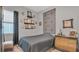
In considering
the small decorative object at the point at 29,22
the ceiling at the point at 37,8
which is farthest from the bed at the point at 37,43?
the ceiling at the point at 37,8

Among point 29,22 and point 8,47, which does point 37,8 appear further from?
point 8,47

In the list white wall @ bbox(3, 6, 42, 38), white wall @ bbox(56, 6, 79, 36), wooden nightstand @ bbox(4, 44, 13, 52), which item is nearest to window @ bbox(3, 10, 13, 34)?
white wall @ bbox(3, 6, 42, 38)

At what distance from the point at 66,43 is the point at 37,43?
17.9 inches

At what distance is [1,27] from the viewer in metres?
1.70

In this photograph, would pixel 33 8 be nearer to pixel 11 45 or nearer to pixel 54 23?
pixel 54 23

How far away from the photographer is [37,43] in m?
1.71

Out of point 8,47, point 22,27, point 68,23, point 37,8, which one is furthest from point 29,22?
point 68,23

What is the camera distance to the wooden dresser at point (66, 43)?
173 centimetres

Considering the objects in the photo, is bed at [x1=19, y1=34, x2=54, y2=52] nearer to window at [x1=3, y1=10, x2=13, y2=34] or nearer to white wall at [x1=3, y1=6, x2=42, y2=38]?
white wall at [x1=3, y1=6, x2=42, y2=38]

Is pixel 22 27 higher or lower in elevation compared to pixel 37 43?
higher

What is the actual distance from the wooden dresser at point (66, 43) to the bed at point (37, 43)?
0.11 m

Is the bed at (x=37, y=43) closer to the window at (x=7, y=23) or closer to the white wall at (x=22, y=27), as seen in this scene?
the white wall at (x=22, y=27)

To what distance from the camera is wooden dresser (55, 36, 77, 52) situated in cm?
173
